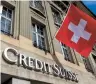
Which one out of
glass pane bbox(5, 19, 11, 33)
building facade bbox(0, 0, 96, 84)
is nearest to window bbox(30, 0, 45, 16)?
building facade bbox(0, 0, 96, 84)

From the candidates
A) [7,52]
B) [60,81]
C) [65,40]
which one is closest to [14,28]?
[7,52]

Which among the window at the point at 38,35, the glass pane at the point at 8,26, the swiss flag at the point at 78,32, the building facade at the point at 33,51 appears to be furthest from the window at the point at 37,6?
the swiss flag at the point at 78,32

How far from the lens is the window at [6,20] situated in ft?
27.3

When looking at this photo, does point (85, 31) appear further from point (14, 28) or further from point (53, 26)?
point (14, 28)

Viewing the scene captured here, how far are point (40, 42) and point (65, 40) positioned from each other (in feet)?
6.24

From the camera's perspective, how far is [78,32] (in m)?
8.92

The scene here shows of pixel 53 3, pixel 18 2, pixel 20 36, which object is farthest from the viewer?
pixel 53 3

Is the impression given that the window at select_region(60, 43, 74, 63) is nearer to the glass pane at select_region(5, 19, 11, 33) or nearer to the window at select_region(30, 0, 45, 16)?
the window at select_region(30, 0, 45, 16)

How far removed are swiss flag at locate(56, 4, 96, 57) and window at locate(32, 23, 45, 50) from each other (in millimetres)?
1558

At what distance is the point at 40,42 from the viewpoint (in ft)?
32.2

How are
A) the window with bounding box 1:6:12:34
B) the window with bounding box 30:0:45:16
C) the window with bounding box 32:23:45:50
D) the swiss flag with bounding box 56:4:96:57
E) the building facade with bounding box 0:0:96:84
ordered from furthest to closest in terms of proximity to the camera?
1. the window with bounding box 30:0:45:16
2. the window with bounding box 32:23:45:50
3. the swiss flag with bounding box 56:4:96:57
4. the window with bounding box 1:6:12:34
5. the building facade with bounding box 0:0:96:84

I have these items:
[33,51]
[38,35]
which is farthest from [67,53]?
[33,51]

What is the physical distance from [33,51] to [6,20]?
2.01 metres

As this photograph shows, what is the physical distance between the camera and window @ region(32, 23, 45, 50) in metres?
9.59
